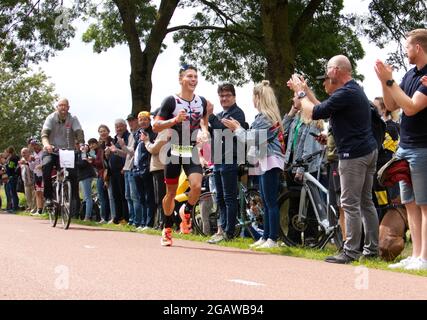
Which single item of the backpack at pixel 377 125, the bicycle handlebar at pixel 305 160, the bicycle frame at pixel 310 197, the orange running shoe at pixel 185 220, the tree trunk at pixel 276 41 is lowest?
the orange running shoe at pixel 185 220

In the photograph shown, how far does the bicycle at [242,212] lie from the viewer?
11.3 m

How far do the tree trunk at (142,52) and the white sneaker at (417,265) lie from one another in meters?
16.2

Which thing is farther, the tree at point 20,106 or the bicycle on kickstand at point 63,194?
the tree at point 20,106

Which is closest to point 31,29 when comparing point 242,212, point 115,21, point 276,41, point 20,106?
point 115,21

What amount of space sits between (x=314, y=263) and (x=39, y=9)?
21.1 meters

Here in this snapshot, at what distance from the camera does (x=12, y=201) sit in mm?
25000

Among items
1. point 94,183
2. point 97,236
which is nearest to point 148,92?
point 94,183

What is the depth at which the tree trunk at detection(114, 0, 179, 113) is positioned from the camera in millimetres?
23375

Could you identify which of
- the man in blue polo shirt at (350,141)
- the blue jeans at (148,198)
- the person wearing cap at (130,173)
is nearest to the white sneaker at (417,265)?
the man in blue polo shirt at (350,141)

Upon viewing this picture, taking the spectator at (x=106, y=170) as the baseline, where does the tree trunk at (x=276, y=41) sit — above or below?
above

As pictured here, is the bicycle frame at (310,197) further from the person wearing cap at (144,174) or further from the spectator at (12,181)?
the spectator at (12,181)

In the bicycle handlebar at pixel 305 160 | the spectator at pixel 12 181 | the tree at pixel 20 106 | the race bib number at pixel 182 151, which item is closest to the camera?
the race bib number at pixel 182 151

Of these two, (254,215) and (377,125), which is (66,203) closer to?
(254,215)

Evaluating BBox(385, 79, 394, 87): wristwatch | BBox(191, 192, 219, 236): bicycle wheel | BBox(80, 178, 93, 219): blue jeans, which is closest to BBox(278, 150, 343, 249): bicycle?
BBox(191, 192, 219, 236): bicycle wheel
